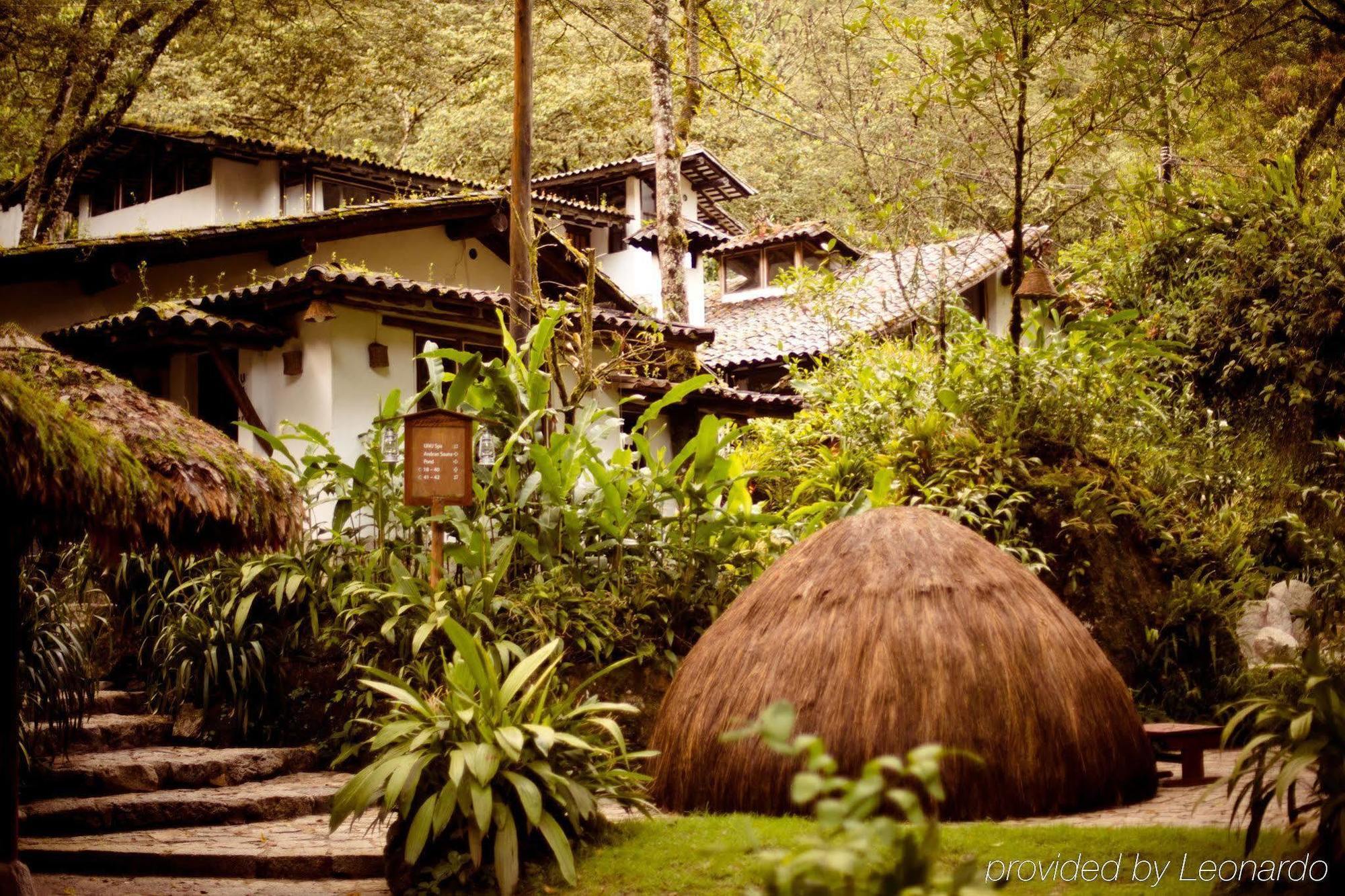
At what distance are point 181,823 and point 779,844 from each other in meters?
4.49

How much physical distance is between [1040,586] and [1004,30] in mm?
5150

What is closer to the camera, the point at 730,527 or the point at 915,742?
the point at 915,742

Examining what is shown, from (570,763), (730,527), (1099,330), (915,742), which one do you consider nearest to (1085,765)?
(915,742)

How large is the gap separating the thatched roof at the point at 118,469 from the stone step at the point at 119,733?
361 centimetres

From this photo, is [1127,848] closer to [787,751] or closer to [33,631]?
[787,751]

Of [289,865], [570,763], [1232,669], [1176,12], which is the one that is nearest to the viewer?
[570,763]

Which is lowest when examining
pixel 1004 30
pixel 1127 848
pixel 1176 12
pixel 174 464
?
pixel 1127 848

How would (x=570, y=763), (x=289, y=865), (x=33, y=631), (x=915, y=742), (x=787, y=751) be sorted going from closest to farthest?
(x=787, y=751), (x=915, y=742), (x=570, y=763), (x=289, y=865), (x=33, y=631)

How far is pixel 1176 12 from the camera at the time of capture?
11.1m

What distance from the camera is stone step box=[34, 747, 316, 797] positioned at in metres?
7.90

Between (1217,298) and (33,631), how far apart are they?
9.37 m

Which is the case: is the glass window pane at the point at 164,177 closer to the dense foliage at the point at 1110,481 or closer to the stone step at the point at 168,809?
the dense foliage at the point at 1110,481

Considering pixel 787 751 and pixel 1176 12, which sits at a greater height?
pixel 1176 12

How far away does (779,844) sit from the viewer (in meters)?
4.95
